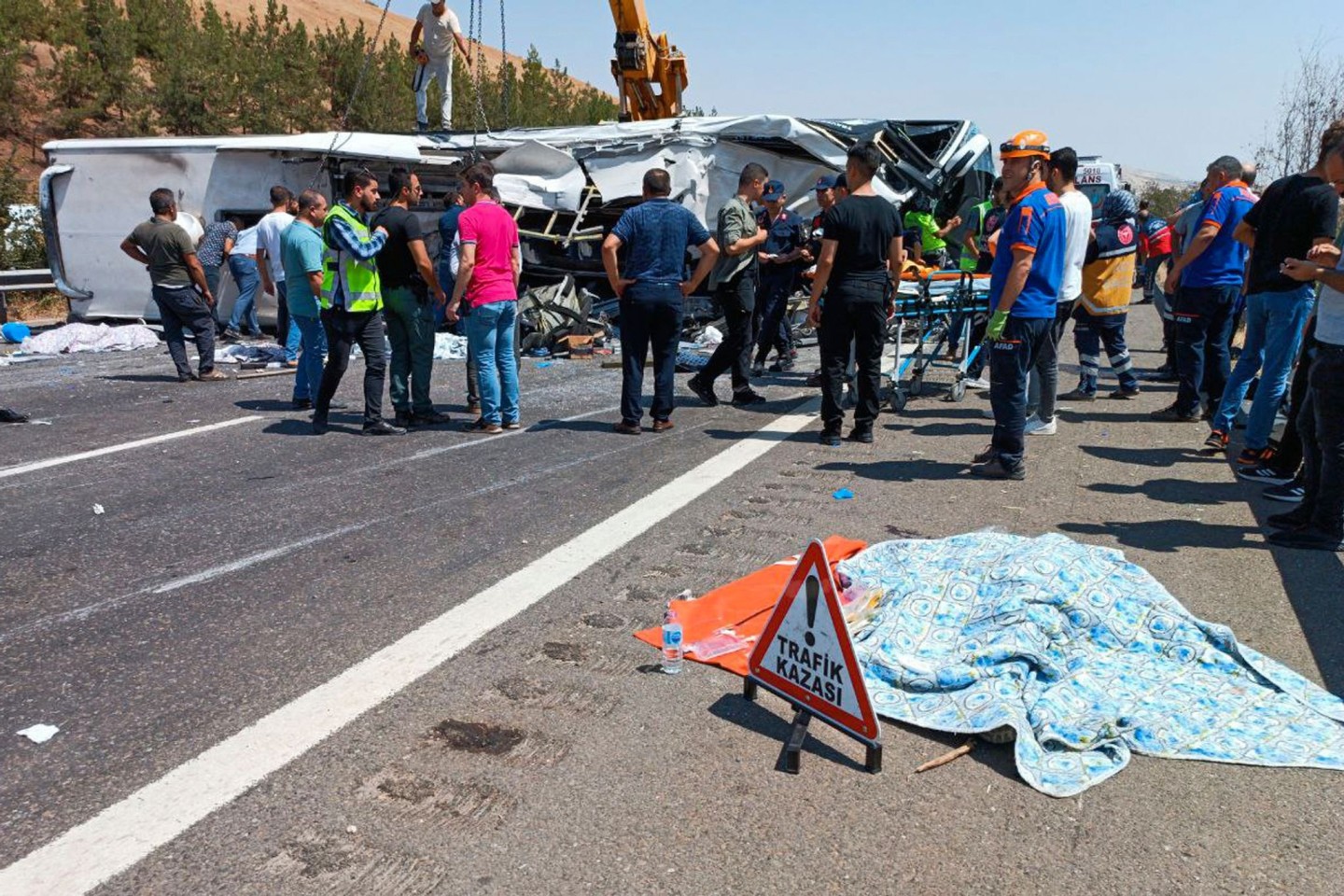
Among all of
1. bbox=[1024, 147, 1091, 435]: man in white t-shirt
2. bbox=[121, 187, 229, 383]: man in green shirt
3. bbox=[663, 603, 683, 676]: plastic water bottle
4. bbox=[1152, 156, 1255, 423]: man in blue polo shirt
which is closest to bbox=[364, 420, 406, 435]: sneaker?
bbox=[121, 187, 229, 383]: man in green shirt

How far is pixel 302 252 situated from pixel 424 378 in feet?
5.29

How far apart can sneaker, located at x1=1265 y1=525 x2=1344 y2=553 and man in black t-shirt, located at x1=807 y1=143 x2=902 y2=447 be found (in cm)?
300

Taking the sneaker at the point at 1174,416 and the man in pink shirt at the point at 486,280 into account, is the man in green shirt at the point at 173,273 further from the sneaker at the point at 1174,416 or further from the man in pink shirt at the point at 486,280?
the sneaker at the point at 1174,416

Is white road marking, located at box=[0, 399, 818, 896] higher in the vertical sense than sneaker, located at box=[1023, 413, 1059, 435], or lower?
lower

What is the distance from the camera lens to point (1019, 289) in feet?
20.5

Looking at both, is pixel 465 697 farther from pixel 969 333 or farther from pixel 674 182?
pixel 674 182

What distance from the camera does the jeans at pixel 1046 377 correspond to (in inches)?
295

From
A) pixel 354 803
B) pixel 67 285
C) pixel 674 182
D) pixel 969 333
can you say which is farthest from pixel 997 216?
pixel 67 285

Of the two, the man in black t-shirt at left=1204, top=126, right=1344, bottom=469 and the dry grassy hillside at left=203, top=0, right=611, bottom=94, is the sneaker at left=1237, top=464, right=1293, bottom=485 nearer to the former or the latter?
the man in black t-shirt at left=1204, top=126, right=1344, bottom=469

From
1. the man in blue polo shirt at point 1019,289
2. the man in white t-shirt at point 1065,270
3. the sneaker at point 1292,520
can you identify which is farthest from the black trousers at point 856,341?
the sneaker at point 1292,520

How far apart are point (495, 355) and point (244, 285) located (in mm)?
7012

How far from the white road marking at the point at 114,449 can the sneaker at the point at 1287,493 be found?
773 centimetres

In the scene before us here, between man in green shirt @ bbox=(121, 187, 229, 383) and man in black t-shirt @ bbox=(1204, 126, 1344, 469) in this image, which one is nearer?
man in black t-shirt @ bbox=(1204, 126, 1344, 469)

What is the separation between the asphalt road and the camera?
263cm
